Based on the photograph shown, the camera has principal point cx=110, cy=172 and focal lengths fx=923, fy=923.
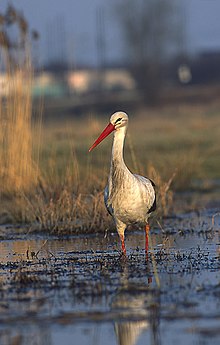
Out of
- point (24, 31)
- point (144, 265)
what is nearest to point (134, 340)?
point (144, 265)

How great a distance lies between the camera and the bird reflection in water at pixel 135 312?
5898 mm

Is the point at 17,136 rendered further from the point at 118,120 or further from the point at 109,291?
the point at 109,291

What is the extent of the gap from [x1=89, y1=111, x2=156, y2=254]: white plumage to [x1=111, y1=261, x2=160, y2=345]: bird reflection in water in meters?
1.55

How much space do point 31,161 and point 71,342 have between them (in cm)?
763

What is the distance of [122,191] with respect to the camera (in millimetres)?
8992

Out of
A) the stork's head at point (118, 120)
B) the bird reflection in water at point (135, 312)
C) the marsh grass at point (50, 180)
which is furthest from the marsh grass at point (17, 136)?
the bird reflection in water at point (135, 312)

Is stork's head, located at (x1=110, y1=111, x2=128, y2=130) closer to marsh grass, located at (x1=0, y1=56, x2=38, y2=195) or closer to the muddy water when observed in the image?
the muddy water

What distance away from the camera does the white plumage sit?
9008 millimetres

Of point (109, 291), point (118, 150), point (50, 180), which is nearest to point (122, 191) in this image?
Answer: point (118, 150)

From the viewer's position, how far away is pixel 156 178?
12.3m

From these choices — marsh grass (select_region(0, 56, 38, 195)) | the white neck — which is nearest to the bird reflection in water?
the white neck

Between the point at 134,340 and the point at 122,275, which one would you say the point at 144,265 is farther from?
the point at 134,340

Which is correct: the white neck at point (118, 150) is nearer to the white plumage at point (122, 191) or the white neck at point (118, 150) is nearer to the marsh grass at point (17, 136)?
the white plumage at point (122, 191)

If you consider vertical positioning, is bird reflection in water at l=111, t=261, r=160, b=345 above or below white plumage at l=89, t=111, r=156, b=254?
below
